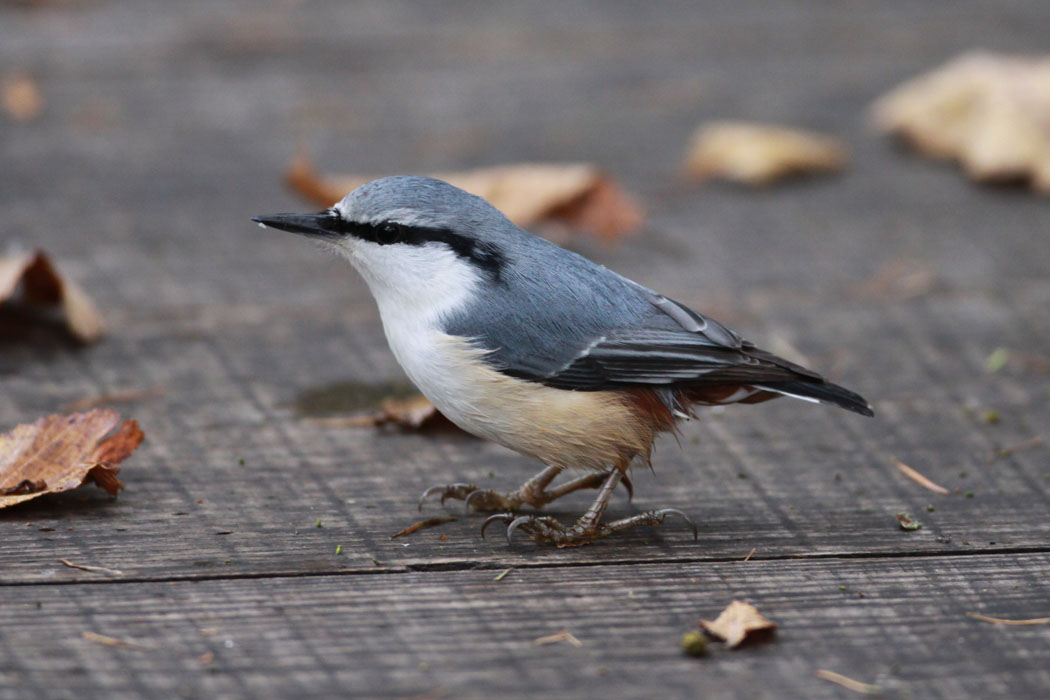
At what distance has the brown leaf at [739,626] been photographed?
2.13m

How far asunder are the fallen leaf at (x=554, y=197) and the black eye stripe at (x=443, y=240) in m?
1.57

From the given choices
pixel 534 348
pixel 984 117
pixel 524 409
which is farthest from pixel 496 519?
pixel 984 117

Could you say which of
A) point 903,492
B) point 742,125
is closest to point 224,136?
point 742,125

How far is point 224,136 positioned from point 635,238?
1.90 meters

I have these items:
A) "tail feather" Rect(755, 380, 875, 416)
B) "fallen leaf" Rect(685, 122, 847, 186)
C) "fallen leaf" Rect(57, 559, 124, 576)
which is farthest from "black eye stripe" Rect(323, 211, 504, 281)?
"fallen leaf" Rect(685, 122, 847, 186)

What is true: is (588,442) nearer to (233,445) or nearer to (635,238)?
(233,445)

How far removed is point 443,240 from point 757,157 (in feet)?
8.04

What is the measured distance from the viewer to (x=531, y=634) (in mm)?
2164

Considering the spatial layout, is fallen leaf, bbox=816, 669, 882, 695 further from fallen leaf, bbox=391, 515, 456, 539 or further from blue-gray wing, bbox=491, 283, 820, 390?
fallen leaf, bbox=391, 515, 456, 539

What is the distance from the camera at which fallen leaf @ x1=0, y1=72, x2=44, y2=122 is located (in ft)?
17.3

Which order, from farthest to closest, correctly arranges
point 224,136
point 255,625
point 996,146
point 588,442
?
1. point 224,136
2. point 996,146
3. point 588,442
4. point 255,625

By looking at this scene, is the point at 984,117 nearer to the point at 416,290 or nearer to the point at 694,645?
the point at 416,290

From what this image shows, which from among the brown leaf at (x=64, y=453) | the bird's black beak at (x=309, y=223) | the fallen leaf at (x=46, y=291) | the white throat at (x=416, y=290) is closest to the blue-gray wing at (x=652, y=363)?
the white throat at (x=416, y=290)

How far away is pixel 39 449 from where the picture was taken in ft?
8.75
